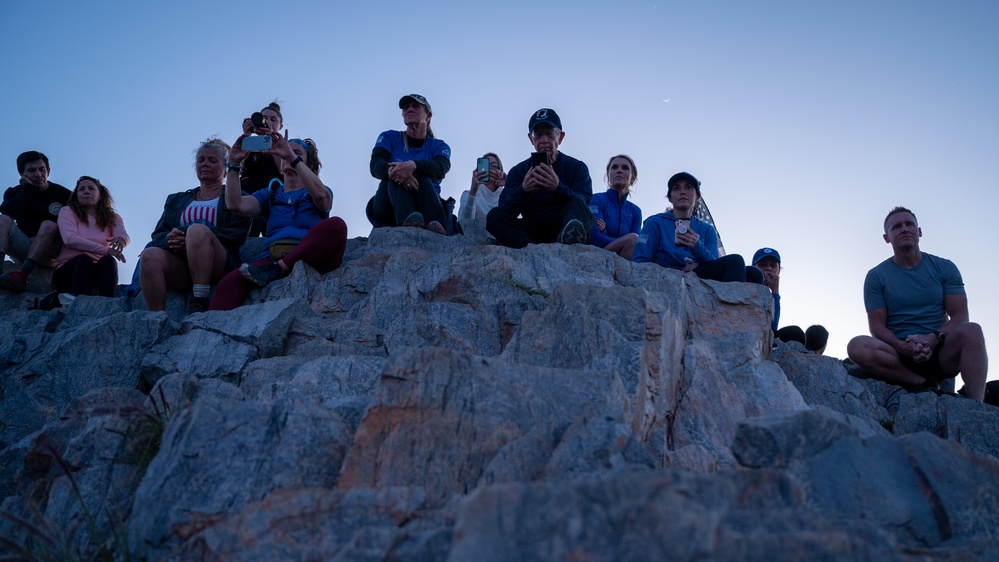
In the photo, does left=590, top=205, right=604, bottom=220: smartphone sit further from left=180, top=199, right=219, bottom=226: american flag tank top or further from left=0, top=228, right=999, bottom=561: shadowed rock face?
left=180, top=199, right=219, bottom=226: american flag tank top

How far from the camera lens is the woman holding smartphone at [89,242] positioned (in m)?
11.1

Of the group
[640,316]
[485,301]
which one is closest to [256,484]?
[640,316]

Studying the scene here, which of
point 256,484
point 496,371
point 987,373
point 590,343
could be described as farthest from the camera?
point 987,373

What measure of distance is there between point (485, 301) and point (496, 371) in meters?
3.52

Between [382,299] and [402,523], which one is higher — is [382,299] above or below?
above

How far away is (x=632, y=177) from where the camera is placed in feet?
38.9

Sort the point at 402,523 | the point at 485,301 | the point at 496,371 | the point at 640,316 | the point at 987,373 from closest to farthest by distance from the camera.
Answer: the point at 402,523 → the point at 496,371 → the point at 640,316 → the point at 485,301 → the point at 987,373

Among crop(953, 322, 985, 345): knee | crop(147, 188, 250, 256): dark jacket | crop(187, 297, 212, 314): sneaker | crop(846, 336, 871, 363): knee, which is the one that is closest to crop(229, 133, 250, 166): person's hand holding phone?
crop(147, 188, 250, 256): dark jacket

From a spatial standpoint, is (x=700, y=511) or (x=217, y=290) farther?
(x=217, y=290)

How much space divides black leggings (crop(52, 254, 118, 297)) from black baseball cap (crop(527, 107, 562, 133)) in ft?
20.5

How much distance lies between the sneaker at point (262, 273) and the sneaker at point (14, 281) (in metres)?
4.73

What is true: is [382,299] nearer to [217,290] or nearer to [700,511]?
[217,290]

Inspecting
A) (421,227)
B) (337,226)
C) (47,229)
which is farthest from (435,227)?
(47,229)

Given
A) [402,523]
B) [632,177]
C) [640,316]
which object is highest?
[632,177]
